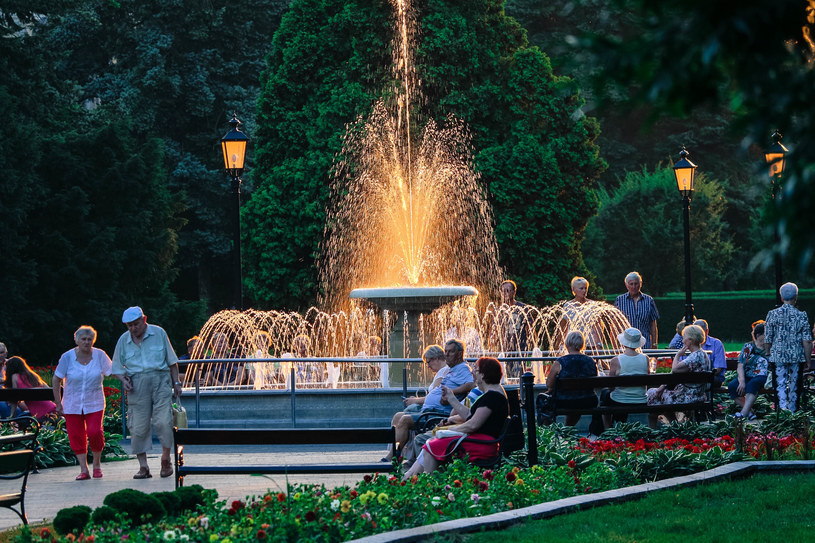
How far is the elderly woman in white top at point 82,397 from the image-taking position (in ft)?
34.3

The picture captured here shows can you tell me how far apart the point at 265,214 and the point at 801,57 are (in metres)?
25.8

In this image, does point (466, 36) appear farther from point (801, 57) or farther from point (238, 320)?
point (801, 57)

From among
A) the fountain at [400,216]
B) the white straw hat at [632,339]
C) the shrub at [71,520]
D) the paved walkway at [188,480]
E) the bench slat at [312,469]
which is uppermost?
the fountain at [400,216]

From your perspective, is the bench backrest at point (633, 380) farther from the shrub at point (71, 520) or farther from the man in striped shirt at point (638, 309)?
the shrub at point (71, 520)

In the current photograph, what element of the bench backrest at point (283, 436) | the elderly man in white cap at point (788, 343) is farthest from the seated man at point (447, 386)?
the elderly man in white cap at point (788, 343)

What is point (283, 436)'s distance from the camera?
7938 mm

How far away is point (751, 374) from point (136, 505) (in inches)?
333

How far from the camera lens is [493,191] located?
27.4 metres

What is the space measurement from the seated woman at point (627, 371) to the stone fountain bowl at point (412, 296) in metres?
4.28

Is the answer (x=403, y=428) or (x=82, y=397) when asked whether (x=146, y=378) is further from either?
(x=403, y=428)

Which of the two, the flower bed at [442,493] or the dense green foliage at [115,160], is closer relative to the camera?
the flower bed at [442,493]

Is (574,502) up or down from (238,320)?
down

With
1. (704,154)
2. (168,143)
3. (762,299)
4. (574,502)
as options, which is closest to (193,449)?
(574,502)

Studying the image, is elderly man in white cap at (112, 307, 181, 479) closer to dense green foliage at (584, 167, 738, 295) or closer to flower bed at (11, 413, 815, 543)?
flower bed at (11, 413, 815, 543)
